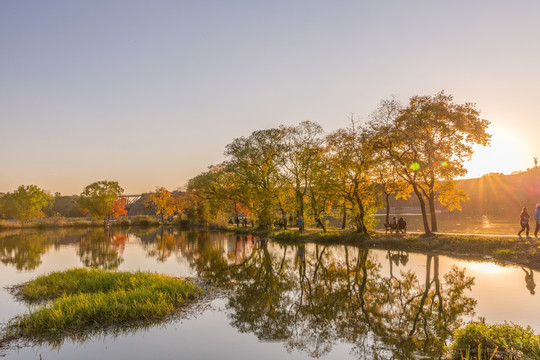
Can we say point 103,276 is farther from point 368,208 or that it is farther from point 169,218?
point 169,218

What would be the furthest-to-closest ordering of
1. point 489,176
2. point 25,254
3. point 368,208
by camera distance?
point 489,176 < point 368,208 < point 25,254

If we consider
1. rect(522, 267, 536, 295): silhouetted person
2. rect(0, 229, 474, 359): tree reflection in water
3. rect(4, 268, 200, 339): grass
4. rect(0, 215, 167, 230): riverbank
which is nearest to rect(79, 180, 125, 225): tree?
rect(0, 215, 167, 230): riverbank

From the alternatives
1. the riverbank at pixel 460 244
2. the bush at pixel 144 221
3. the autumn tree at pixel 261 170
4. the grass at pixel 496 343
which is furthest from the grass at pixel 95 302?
the bush at pixel 144 221

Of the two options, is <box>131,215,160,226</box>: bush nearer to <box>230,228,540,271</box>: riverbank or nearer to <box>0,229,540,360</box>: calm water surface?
<box>230,228,540,271</box>: riverbank

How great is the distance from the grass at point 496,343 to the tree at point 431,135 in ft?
84.2

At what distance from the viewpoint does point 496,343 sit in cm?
871

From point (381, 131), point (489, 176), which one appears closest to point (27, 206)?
point (381, 131)

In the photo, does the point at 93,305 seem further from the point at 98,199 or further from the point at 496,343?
the point at 98,199

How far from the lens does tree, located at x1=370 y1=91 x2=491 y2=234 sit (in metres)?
31.9

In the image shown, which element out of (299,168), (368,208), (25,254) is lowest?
(25,254)

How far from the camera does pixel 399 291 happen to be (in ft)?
56.7

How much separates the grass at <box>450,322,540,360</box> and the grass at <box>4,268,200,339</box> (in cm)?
1047

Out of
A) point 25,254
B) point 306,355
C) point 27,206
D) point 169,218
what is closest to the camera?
point 306,355

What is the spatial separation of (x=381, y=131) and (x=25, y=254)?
1469 inches
